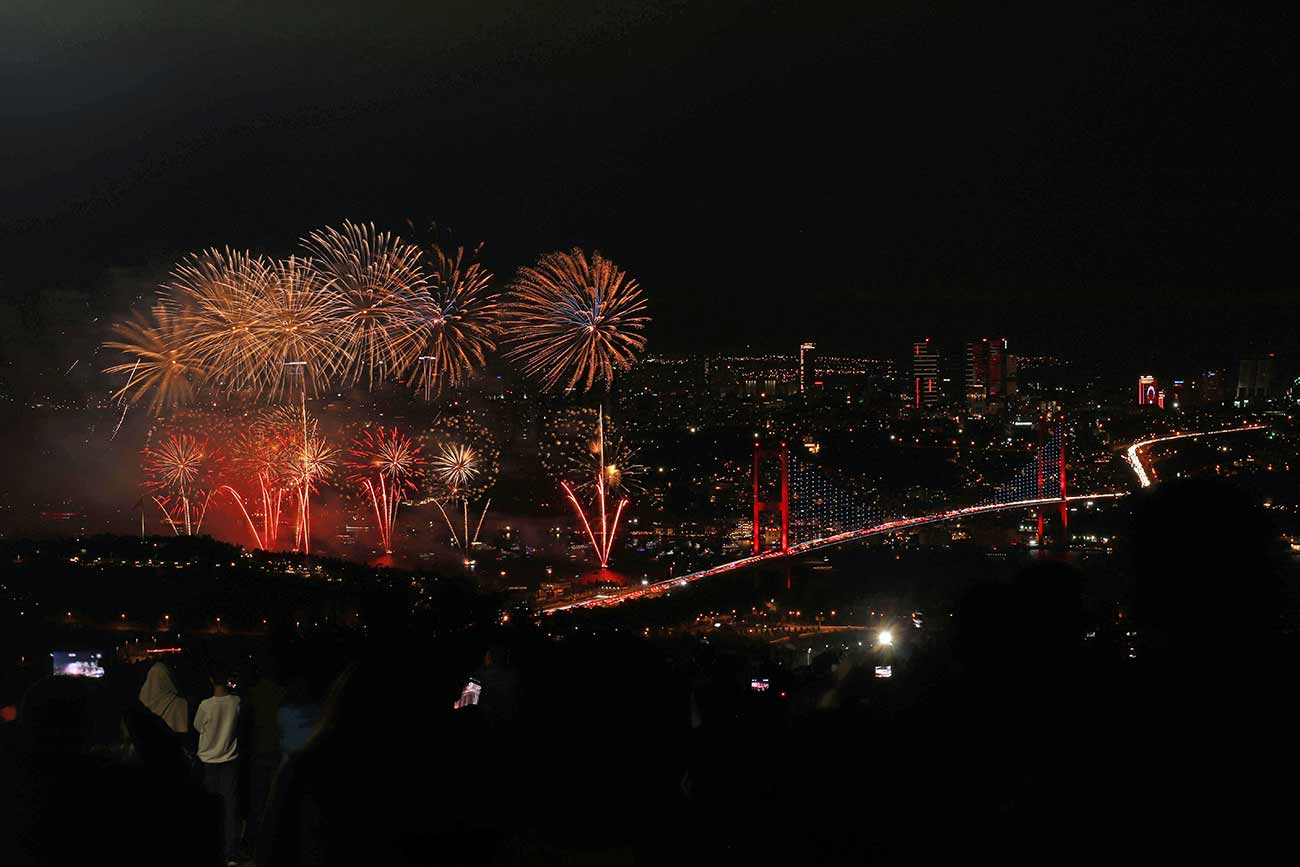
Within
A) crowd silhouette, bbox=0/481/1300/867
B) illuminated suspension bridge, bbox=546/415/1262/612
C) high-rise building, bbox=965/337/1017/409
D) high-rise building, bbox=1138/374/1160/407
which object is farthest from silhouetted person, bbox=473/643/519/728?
high-rise building, bbox=965/337/1017/409

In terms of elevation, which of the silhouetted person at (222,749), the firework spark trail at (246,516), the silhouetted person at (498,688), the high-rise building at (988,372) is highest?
the high-rise building at (988,372)

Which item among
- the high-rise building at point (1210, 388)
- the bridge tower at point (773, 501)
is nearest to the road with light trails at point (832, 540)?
the bridge tower at point (773, 501)

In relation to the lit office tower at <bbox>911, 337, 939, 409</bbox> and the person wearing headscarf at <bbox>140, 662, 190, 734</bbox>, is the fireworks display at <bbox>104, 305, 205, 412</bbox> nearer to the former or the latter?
the person wearing headscarf at <bbox>140, 662, 190, 734</bbox>

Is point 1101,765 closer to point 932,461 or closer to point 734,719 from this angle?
point 734,719

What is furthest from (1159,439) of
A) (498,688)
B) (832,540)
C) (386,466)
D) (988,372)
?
(988,372)

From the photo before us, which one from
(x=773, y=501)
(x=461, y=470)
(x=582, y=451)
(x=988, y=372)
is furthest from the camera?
(x=988, y=372)

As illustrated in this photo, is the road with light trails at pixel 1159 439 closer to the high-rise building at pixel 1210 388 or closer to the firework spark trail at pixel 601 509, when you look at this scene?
the high-rise building at pixel 1210 388

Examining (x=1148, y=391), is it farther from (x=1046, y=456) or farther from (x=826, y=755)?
(x=826, y=755)
